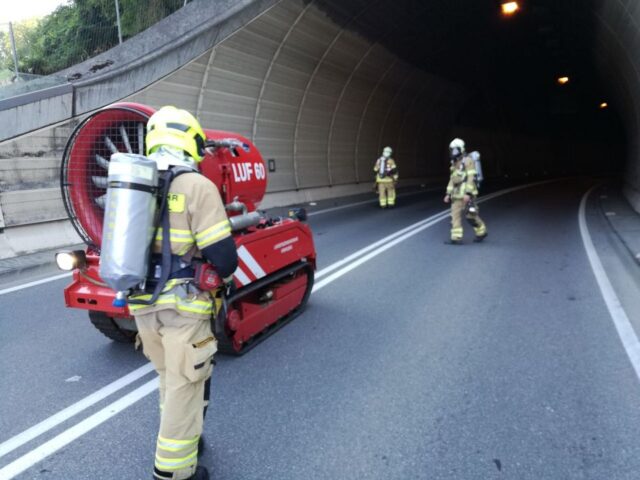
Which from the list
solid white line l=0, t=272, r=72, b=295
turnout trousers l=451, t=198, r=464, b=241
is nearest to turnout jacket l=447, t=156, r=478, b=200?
turnout trousers l=451, t=198, r=464, b=241

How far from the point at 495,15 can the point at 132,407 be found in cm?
1847

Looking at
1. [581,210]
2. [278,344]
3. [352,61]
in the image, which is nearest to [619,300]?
[278,344]

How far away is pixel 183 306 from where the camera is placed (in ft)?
8.28

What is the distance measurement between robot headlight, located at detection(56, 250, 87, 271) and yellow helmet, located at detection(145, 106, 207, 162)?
61.5 inches

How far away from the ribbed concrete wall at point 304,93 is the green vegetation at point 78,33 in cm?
399

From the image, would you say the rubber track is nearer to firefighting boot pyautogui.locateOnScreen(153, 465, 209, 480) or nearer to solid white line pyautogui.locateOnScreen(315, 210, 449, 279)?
solid white line pyautogui.locateOnScreen(315, 210, 449, 279)

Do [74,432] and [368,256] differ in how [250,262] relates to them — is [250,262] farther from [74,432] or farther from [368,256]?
[368,256]

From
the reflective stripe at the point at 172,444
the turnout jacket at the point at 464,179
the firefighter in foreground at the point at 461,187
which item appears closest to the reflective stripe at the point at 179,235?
the reflective stripe at the point at 172,444

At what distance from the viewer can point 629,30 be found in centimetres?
1171

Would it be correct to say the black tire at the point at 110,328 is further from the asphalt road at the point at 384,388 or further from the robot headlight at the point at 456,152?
the robot headlight at the point at 456,152

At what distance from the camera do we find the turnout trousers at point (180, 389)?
2.46 meters

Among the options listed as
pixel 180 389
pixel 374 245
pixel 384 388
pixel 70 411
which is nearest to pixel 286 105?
pixel 374 245

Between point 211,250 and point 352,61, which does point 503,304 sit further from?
point 352,61

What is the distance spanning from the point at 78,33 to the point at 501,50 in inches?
686
